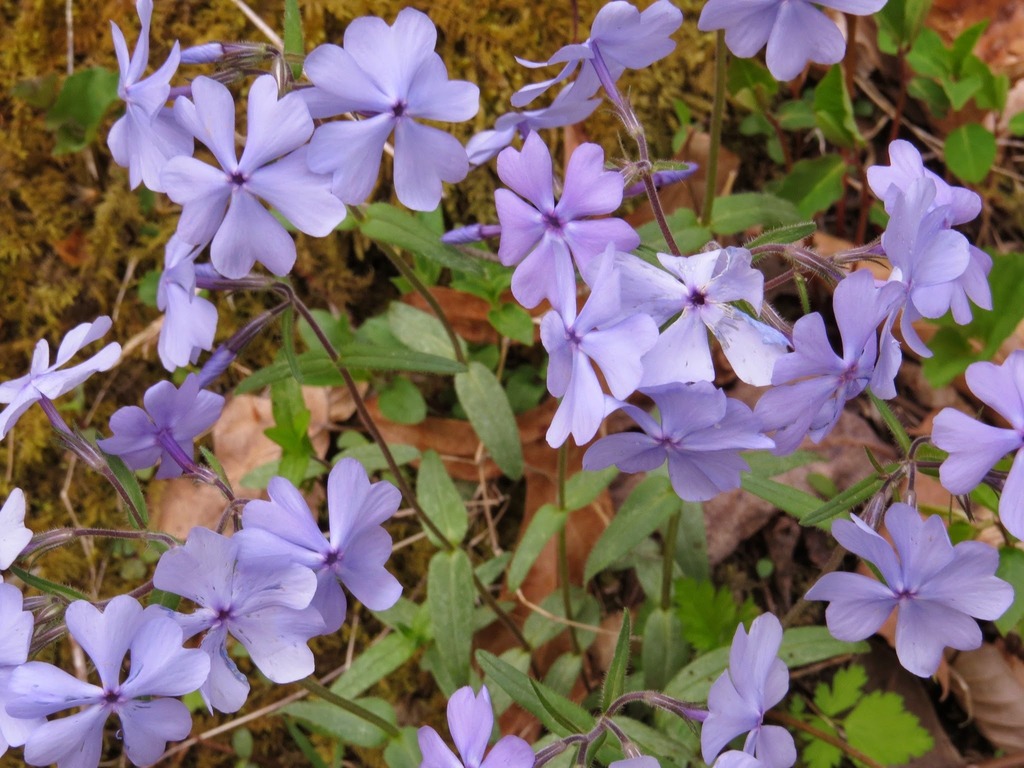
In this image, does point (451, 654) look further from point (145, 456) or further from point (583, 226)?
point (583, 226)

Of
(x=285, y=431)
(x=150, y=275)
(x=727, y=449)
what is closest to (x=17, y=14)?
(x=150, y=275)

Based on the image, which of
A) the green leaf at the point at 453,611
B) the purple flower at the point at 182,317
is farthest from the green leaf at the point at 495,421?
the purple flower at the point at 182,317

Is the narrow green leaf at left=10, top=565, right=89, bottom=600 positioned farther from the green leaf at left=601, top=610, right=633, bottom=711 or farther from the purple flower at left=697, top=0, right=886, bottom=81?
the purple flower at left=697, top=0, right=886, bottom=81

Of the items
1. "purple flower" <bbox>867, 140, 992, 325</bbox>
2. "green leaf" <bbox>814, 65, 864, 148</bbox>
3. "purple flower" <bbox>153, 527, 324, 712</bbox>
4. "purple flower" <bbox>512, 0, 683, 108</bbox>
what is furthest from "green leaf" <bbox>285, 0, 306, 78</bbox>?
"green leaf" <bbox>814, 65, 864, 148</bbox>

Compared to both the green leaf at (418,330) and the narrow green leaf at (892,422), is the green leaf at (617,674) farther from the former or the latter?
the green leaf at (418,330)

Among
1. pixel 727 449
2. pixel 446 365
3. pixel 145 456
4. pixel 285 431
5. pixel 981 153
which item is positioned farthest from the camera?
pixel 981 153

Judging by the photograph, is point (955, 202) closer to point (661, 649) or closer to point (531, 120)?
point (531, 120)
